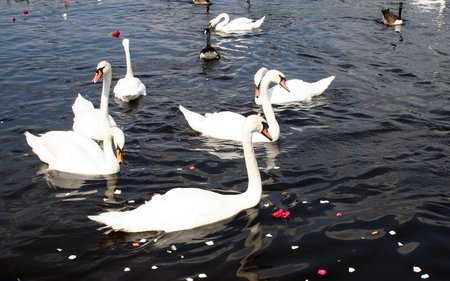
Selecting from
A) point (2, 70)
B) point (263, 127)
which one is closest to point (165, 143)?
point (263, 127)

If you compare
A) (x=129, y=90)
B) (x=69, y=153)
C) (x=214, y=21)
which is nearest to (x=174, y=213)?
(x=69, y=153)

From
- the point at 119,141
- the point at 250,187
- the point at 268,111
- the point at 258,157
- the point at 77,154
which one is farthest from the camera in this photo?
the point at 268,111

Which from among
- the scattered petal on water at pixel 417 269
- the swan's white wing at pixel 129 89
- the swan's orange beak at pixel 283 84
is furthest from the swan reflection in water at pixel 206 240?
the swan's white wing at pixel 129 89

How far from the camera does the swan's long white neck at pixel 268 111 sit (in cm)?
1302

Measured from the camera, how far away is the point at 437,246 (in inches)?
341

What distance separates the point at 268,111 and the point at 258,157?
5.12 feet

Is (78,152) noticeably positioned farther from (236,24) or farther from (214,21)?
(214,21)

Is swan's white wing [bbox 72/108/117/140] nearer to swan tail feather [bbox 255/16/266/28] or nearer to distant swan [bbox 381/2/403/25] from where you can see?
swan tail feather [bbox 255/16/266/28]

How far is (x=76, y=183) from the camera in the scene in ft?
36.1

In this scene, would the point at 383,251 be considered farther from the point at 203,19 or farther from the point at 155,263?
the point at 203,19

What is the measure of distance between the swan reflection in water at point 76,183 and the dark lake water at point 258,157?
1.7 inches

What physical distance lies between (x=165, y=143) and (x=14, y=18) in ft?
52.9

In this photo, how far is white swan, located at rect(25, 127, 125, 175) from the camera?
11.2 metres

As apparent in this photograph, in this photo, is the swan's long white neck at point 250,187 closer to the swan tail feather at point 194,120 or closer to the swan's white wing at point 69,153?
the swan's white wing at point 69,153
